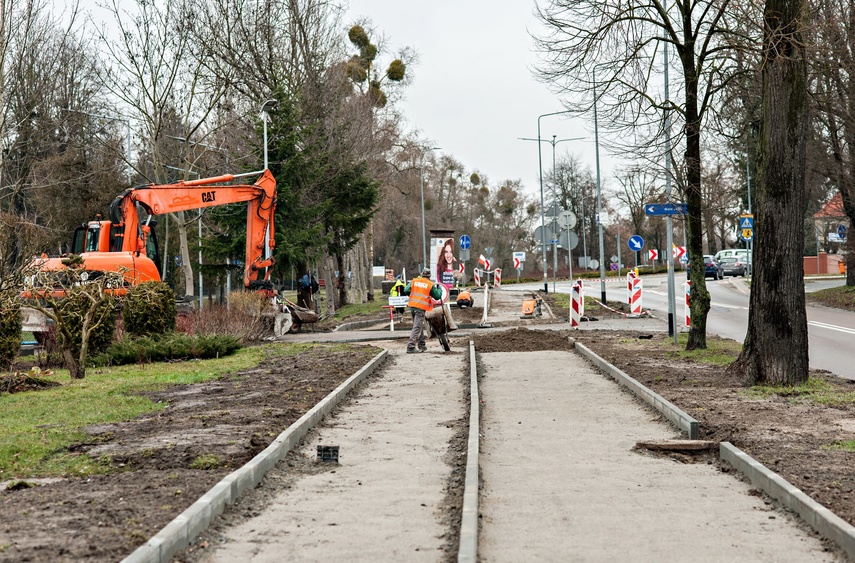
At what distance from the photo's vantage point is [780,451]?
9.12m

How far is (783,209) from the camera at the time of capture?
1407 centimetres

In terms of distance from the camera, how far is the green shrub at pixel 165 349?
19.9 meters

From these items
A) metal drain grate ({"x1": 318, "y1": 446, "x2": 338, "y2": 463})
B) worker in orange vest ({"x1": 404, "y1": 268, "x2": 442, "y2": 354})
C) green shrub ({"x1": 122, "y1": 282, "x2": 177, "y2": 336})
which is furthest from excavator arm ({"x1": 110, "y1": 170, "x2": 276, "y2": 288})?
metal drain grate ({"x1": 318, "y1": 446, "x2": 338, "y2": 463})

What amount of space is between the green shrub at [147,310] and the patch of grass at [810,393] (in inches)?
512

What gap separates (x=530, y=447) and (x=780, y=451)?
235 cm

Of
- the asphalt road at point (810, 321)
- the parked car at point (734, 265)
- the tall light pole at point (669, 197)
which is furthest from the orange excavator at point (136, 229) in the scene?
the parked car at point (734, 265)

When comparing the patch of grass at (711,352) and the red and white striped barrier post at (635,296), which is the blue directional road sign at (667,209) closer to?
the patch of grass at (711,352)

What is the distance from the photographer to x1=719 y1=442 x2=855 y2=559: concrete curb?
6.16 m

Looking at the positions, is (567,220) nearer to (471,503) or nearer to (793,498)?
(793,498)

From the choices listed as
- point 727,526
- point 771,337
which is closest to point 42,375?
point 771,337

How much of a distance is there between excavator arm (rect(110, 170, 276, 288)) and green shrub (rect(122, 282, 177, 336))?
310cm

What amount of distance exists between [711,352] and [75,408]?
1174 cm

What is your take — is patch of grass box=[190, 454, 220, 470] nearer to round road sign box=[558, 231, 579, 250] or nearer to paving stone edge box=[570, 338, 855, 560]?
paving stone edge box=[570, 338, 855, 560]

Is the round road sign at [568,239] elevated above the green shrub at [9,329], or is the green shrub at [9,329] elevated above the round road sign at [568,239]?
the round road sign at [568,239]
